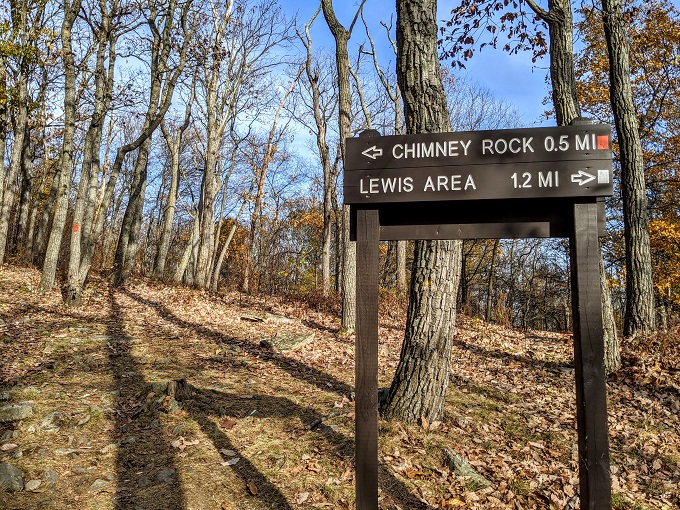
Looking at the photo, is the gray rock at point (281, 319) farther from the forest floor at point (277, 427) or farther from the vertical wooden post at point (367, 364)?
the vertical wooden post at point (367, 364)

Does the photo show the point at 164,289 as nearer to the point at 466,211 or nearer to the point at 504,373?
the point at 504,373

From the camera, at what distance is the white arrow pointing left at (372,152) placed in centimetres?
298

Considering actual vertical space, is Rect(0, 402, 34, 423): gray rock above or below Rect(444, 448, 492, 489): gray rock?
above

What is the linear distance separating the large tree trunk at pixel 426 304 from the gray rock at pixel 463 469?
0.64 meters

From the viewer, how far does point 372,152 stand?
9.81ft

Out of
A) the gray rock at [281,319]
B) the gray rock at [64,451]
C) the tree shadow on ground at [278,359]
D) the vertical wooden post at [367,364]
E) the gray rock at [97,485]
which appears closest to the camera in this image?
the vertical wooden post at [367,364]

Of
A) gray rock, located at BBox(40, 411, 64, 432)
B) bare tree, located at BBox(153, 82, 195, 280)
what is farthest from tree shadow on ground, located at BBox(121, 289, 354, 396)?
bare tree, located at BBox(153, 82, 195, 280)

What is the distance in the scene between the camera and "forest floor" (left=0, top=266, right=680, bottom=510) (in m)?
3.75

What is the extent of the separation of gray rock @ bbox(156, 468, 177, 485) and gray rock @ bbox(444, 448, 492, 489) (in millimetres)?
2496

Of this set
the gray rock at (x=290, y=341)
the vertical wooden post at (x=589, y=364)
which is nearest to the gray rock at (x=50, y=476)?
the vertical wooden post at (x=589, y=364)

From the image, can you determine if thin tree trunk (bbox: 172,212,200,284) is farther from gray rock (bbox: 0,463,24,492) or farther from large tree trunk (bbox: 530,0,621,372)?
large tree trunk (bbox: 530,0,621,372)

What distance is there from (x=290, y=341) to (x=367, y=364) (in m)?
6.37

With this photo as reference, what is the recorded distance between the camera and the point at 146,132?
13102 millimetres

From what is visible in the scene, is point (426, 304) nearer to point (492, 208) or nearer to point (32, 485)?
point (492, 208)
